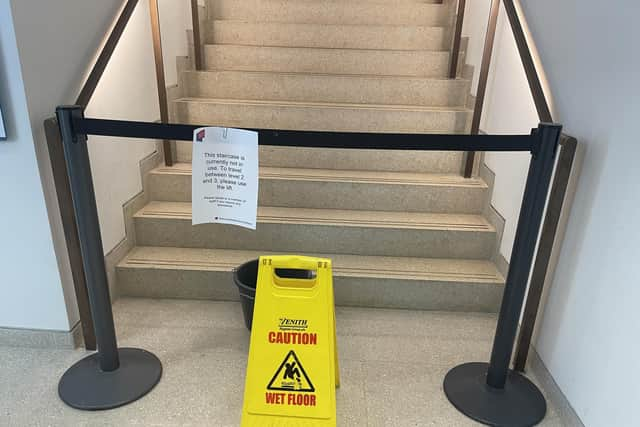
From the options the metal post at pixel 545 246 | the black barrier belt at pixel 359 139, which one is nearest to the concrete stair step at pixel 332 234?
the metal post at pixel 545 246

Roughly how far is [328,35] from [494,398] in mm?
2491

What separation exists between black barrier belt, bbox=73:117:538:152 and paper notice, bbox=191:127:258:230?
0.05 m

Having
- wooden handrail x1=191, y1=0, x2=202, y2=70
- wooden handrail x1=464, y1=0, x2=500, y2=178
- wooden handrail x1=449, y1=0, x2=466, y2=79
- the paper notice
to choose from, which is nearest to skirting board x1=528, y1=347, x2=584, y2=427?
wooden handrail x1=464, y1=0, x2=500, y2=178

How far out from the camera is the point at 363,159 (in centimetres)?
266

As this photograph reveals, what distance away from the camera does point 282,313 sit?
1.53 m

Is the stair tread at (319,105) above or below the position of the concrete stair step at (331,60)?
below

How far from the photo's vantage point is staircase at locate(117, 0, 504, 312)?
2.26 metres

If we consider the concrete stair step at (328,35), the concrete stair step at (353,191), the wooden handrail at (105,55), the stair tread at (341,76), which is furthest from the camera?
the concrete stair step at (328,35)

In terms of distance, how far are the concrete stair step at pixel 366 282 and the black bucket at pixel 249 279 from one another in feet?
0.62

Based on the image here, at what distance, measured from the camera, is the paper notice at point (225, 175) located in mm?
1425

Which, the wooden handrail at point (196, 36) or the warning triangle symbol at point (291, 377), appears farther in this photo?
the wooden handrail at point (196, 36)

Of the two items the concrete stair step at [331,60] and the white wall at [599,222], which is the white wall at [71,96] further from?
the white wall at [599,222]

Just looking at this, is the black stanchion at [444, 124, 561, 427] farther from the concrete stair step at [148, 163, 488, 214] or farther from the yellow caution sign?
the concrete stair step at [148, 163, 488, 214]

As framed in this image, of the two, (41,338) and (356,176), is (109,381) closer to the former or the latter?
(41,338)
